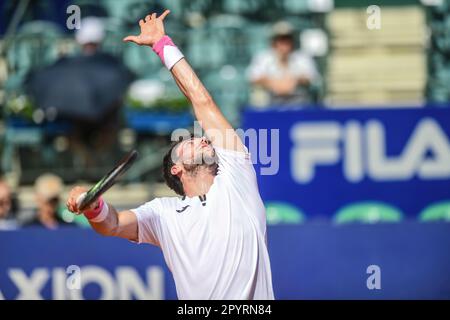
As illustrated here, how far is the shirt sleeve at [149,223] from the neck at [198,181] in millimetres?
190

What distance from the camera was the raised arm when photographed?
591 centimetres

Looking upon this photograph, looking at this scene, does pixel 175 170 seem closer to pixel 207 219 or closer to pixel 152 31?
pixel 207 219

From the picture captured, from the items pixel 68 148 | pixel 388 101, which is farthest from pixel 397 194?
pixel 68 148

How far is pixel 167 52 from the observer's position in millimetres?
6055

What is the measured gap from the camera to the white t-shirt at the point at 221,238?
5863 millimetres

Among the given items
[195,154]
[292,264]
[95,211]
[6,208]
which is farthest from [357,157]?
[95,211]

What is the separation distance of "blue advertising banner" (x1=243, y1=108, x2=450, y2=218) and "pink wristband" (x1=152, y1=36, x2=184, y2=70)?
3398mm

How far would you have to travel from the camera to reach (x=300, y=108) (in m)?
9.74

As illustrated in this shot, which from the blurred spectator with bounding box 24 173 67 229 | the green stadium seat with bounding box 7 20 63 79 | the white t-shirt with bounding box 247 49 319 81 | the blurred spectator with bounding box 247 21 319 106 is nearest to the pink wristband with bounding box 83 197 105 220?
the blurred spectator with bounding box 24 173 67 229

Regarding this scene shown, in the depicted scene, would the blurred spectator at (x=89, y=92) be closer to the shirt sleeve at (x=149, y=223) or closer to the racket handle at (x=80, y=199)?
the shirt sleeve at (x=149, y=223)

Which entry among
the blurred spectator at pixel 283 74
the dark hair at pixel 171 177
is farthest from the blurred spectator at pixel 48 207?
the dark hair at pixel 171 177

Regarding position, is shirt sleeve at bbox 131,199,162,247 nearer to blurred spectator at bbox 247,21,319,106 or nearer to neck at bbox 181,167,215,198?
neck at bbox 181,167,215,198

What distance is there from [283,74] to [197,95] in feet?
16.1
